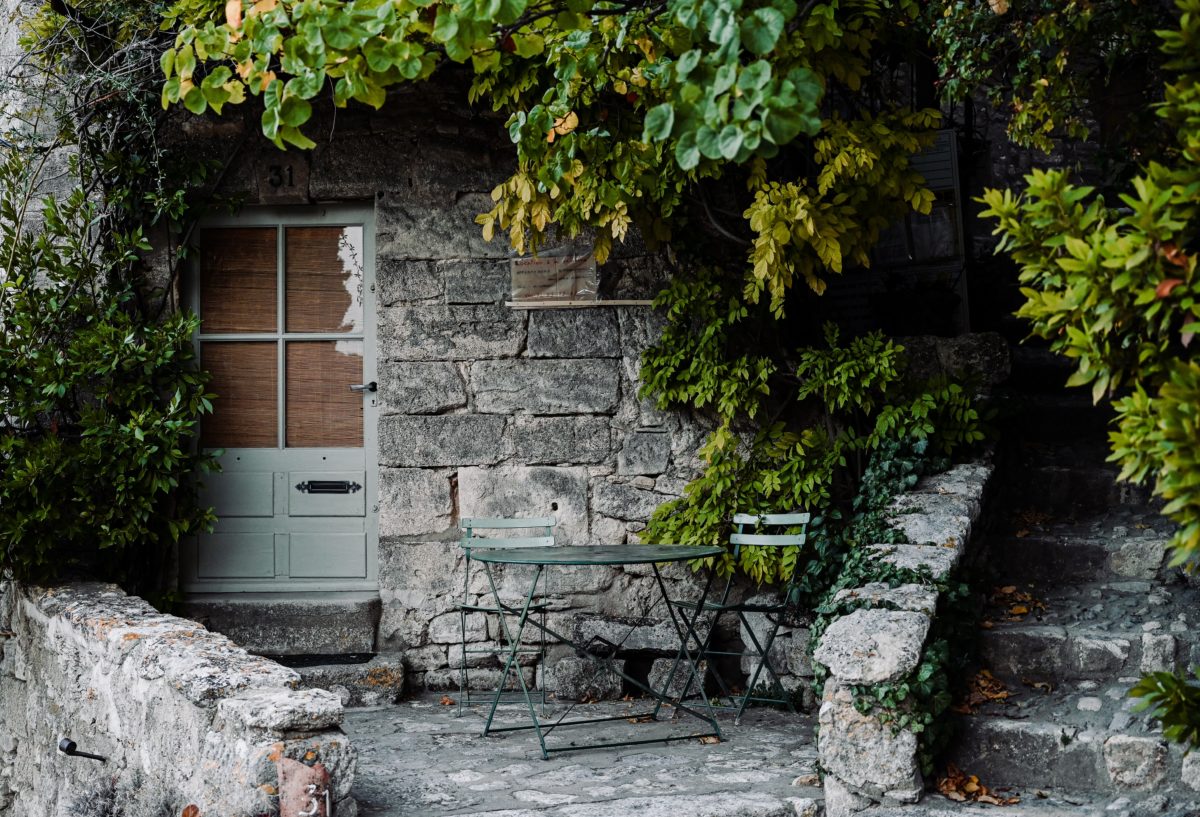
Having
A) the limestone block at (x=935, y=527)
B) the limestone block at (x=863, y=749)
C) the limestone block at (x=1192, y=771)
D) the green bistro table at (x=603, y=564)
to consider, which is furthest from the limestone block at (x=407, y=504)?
the limestone block at (x=1192, y=771)

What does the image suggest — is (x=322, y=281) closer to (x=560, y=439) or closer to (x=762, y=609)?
(x=560, y=439)

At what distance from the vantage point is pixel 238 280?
19.4ft

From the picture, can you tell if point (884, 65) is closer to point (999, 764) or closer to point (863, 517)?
point (863, 517)

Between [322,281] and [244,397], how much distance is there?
0.69 metres

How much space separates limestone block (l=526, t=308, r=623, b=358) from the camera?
5.77 metres

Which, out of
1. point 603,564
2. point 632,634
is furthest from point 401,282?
point 632,634

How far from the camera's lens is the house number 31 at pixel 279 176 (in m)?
5.79

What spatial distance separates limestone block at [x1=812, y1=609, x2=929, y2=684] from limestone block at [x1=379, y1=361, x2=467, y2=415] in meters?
2.53

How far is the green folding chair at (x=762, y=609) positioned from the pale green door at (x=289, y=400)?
1818 mm

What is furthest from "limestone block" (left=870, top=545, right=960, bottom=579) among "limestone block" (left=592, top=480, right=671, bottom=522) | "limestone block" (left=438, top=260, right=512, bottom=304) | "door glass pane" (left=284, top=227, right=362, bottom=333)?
"door glass pane" (left=284, top=227, right=362, bottom=333)

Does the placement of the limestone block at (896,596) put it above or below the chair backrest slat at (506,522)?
below

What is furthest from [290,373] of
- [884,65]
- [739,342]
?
[884,65]

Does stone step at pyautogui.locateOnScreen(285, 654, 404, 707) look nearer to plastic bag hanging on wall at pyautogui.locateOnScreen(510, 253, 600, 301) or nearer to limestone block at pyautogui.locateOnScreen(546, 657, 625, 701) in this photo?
limestone block at pyautogui.locateOnScreen(546, 657, 625, 701)

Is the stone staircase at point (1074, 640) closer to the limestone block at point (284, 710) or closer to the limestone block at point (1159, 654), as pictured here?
the limestone block at point (1159, 654)
